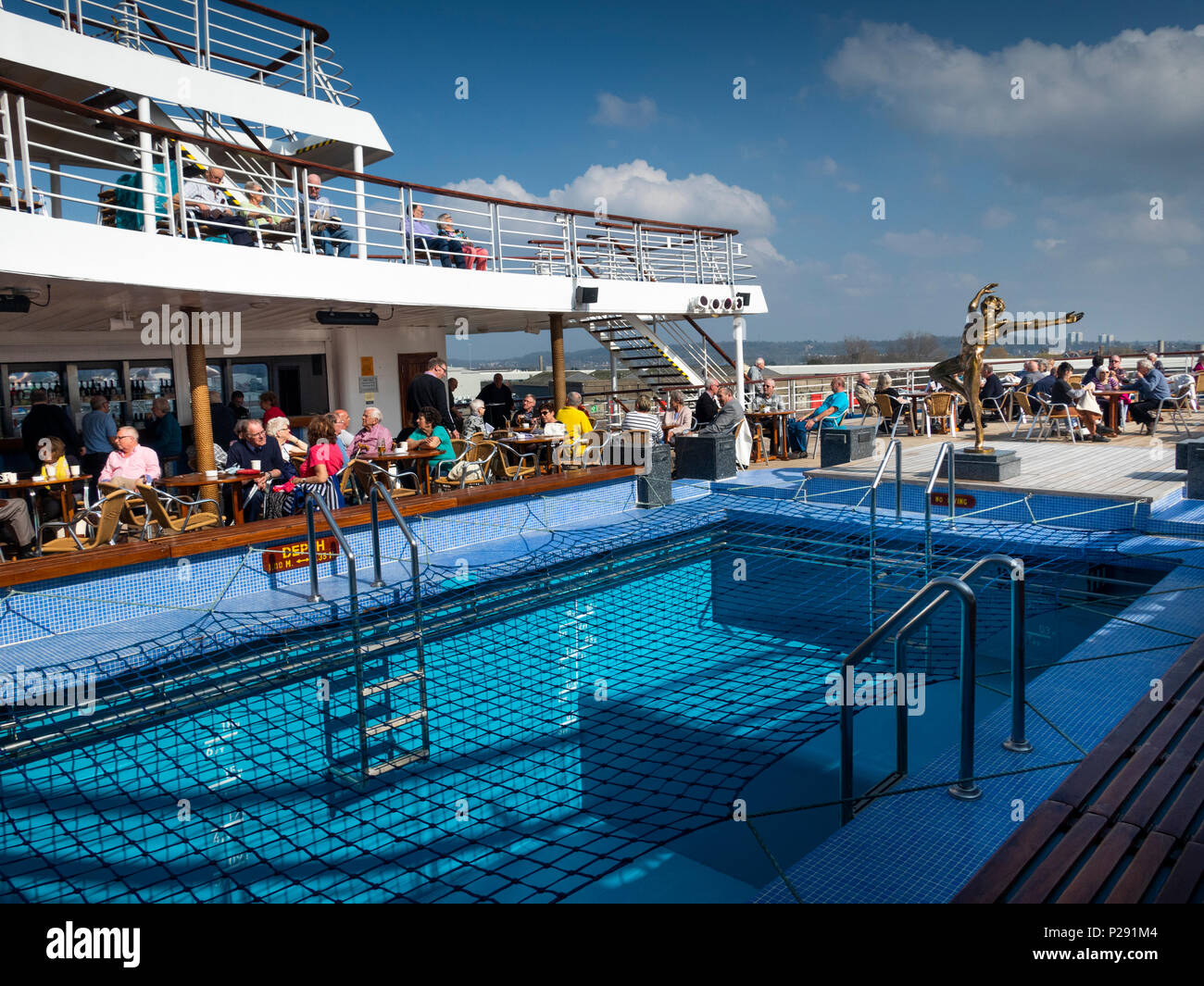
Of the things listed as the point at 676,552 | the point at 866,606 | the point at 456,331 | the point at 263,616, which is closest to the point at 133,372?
the point at 456,331

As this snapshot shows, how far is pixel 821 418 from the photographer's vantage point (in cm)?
1302

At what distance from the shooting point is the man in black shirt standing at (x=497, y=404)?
1355 centimetres

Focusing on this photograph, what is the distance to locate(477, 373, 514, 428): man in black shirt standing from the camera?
13.5 meters

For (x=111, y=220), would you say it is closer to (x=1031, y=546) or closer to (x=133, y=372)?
(x=133, y=372)

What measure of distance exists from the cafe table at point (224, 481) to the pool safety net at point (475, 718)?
5.69 feet

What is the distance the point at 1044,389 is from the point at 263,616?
40.2 ft

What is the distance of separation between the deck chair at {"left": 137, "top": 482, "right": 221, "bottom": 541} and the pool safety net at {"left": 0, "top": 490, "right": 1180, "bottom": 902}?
1.14 meters

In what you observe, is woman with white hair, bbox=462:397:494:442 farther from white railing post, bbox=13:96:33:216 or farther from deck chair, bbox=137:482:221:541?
white railing post, bbox=13:96:33:216

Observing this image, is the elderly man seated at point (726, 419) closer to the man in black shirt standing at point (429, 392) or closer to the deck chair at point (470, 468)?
the deck chair at point (470, 468)

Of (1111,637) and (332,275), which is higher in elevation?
(332,275)

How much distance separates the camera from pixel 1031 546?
719cm

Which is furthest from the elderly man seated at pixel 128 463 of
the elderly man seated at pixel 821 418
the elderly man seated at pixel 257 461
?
the elderly man seated at pixel 821 418

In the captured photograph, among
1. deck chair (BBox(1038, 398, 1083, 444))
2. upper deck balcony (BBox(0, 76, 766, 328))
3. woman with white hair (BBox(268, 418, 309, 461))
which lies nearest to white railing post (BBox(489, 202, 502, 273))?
upper deck balcony (BBox(0, 76, 766, 328))
